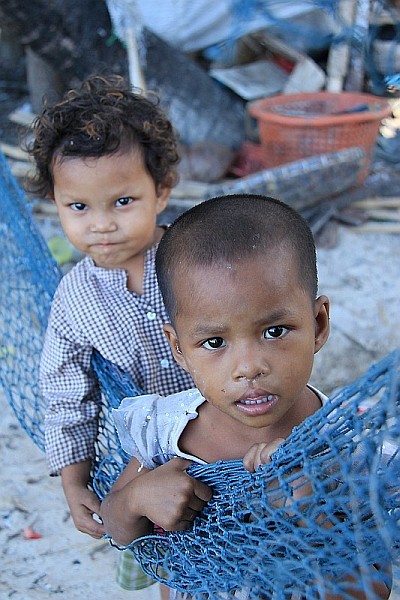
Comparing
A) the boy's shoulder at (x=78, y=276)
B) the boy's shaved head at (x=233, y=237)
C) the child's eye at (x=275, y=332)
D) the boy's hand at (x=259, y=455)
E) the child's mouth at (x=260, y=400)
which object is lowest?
the boy's shoulder at (x=78, y=276)

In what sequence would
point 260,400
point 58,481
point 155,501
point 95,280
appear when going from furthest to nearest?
point 58,481 < point 95,280 < point 155,501 < point 260,400

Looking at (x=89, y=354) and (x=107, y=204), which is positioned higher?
(x=107, y=204)

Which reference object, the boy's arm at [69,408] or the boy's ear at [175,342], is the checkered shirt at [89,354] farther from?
the boy's ear at [175,342]

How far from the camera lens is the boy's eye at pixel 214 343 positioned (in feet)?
3.14

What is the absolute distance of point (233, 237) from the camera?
0.94m

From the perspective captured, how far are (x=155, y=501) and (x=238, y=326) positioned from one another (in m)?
0.30

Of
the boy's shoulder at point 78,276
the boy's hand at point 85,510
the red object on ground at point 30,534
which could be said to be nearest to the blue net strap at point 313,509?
the boy's hand at point 85,510

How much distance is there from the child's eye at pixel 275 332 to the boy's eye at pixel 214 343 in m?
0.06

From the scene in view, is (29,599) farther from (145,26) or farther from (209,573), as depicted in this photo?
(145,26)

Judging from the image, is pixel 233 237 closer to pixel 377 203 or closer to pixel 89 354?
pixel 89 354

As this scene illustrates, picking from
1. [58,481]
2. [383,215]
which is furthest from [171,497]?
[383,215]

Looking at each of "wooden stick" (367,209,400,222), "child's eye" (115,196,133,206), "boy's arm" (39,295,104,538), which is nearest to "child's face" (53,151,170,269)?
"child's eye" (115,196,133,206)

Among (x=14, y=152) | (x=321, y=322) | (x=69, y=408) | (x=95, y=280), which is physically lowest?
(x=14, y=152)

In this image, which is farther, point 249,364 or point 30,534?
point 30,534
